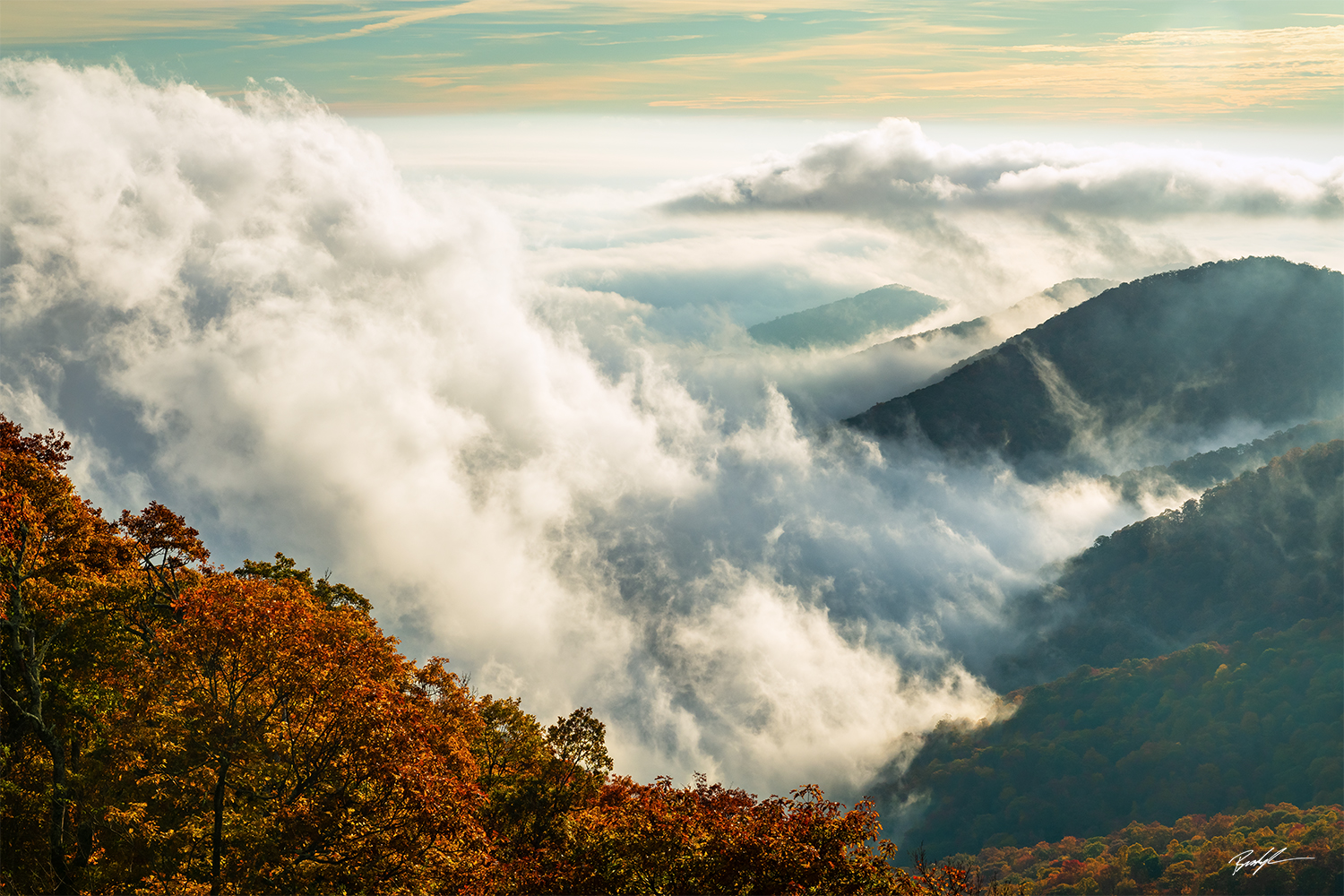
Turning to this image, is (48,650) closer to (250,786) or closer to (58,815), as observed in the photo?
(58,815)

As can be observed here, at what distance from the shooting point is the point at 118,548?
35094 mm

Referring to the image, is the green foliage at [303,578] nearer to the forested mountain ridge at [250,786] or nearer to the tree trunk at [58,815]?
the forested mountain ridge at [250,786]

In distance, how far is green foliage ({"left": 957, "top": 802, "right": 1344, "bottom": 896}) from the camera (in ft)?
418

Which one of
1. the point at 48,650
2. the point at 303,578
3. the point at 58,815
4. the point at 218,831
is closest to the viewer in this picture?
the point at 218,831

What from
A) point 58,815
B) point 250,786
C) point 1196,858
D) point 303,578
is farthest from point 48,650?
point 1196,858

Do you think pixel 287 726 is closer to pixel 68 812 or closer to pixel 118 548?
pixel 68 812

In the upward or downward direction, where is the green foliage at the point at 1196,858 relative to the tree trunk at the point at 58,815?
downward

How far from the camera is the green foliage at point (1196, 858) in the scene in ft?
418

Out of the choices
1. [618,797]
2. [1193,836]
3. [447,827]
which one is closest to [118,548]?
[447,827]

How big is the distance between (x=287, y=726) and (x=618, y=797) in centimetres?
1997

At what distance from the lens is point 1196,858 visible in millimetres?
146875
